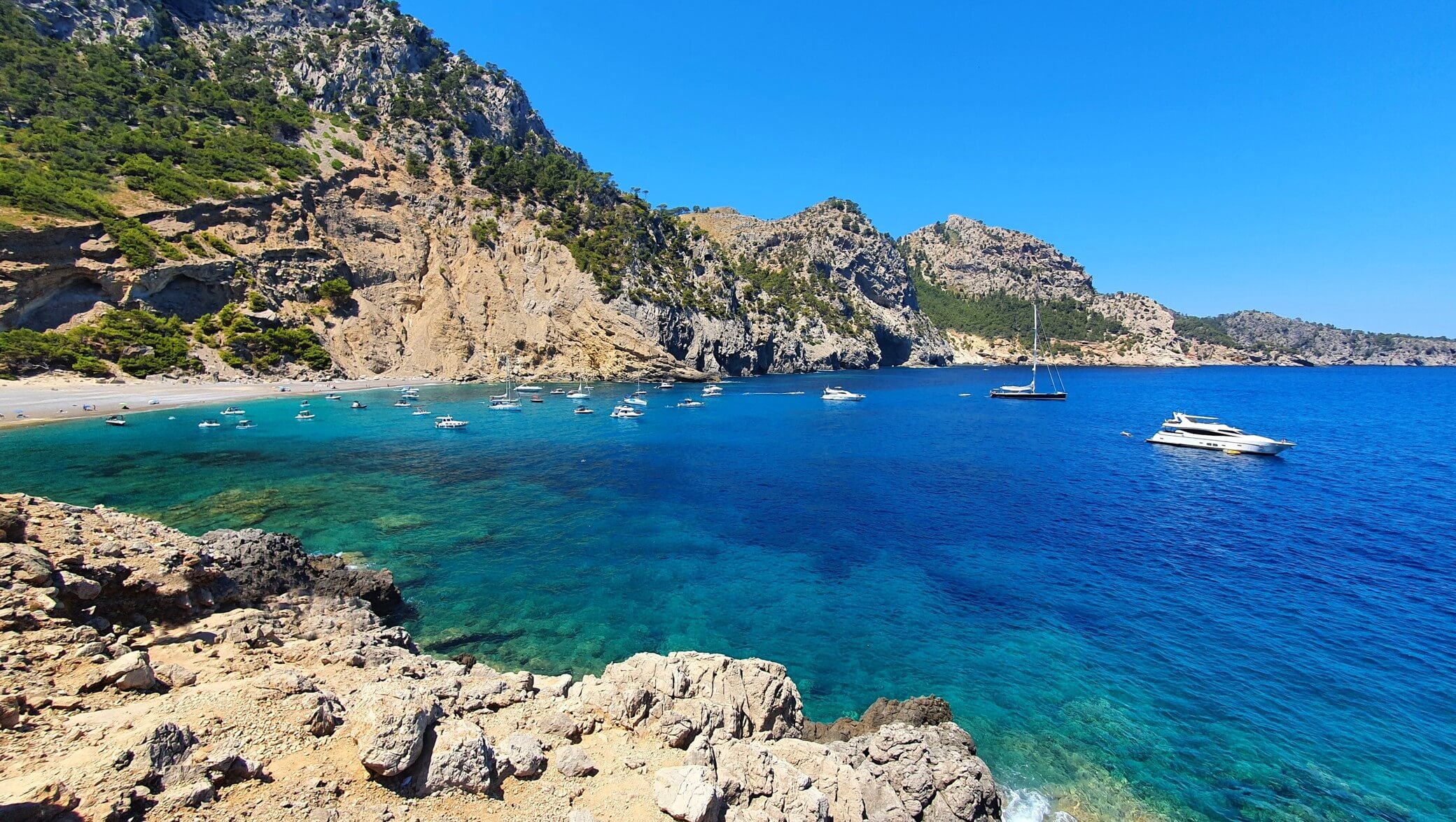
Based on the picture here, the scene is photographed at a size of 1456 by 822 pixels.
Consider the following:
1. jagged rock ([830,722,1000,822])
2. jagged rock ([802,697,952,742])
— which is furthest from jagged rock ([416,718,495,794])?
jagged rock ([802,697,952,742])

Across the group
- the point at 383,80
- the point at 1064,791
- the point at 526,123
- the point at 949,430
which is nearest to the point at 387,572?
the point at 1064,791

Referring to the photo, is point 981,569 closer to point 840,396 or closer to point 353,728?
point 353,728

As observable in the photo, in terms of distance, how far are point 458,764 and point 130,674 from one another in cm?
532

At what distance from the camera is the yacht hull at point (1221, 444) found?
46.7 m

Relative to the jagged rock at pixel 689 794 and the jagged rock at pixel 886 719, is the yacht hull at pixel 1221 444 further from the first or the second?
the jagged rock at pixel 689 794

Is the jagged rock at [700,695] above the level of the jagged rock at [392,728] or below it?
below

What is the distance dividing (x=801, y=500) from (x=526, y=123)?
141 m

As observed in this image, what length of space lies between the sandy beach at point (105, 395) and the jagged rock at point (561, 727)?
6760cm

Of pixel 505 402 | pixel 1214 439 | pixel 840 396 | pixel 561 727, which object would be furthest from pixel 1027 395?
pixel 561 727

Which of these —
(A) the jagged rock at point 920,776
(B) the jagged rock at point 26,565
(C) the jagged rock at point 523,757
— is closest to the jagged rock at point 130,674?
(B) the jagged rock at point 26,565

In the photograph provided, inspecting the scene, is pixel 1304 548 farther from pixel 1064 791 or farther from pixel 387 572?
pixel 387 572

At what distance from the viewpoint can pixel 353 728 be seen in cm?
816

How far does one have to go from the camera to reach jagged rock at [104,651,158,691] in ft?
27.9

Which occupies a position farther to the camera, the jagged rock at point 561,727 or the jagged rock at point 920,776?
the jagged rock at point 920,776
